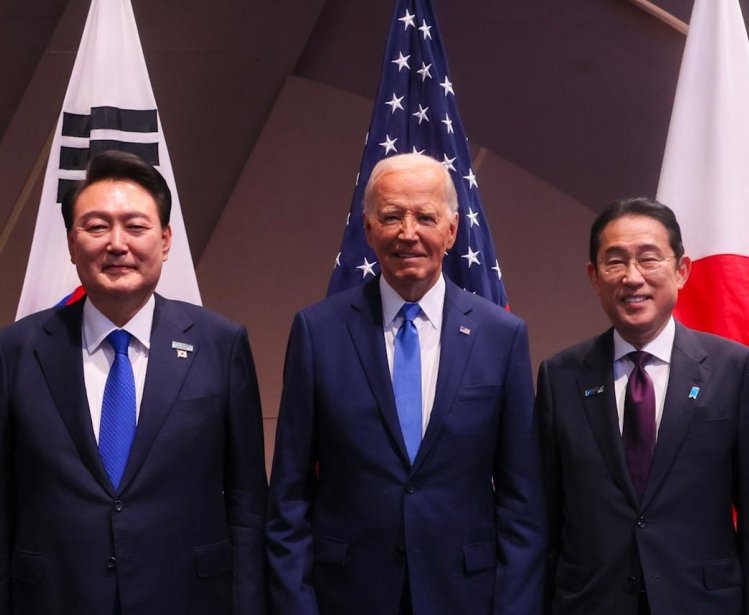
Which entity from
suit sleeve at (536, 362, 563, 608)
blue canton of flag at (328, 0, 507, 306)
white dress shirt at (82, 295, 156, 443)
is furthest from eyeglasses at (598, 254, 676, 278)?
white dress shirt at (82, 295, 156, 443)

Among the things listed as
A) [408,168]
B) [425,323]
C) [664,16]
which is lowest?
[425,323]

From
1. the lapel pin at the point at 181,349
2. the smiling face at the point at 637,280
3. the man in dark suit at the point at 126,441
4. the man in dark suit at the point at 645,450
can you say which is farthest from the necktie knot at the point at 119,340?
the smiling face at the point at 637,280

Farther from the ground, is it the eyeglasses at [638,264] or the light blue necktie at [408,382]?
the eyeglasses at [638,264]

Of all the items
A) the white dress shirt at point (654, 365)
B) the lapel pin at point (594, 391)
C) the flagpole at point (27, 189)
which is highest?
the flagpole at point (27, 189)

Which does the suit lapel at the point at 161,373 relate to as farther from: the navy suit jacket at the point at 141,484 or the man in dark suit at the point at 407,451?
the man in dark suit at the point at 407,451

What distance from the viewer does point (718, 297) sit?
11.2 feet

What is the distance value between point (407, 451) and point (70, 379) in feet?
2.57

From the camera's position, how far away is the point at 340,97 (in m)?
5.44

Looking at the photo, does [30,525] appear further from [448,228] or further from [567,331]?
[567,331]

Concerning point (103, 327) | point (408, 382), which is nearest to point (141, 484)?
point (103, 327)

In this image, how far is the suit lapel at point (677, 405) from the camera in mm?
2600

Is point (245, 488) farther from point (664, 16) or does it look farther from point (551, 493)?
point (664, 16)

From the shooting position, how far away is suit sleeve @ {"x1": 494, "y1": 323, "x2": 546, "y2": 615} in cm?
259

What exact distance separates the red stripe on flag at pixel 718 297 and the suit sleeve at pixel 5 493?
2.02 m
